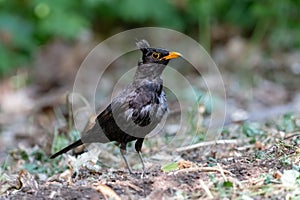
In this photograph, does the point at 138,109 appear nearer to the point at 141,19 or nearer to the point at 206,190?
the point at 206,190

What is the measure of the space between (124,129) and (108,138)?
0.62 ft

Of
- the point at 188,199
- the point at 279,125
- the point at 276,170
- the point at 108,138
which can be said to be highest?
the point at 279,125

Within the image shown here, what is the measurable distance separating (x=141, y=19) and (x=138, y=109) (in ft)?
19.6

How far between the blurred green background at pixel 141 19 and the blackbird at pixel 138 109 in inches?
192

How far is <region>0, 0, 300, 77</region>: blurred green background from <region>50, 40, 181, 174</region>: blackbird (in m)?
4.88

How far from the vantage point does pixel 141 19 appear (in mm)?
10602

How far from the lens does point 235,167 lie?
13.5 ft

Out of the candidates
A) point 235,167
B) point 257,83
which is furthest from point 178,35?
point 235,167

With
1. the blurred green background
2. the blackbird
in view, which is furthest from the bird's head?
the blurred green background

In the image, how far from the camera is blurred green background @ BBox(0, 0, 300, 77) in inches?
393

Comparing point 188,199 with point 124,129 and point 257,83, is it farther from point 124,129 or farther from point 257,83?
point 257,83

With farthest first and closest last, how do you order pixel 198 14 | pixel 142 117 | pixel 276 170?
pixel 198 14, pixel 142 117, pixel 276 170

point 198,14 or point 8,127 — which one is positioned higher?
point 198,14

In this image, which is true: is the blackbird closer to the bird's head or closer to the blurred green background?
the bird's head
